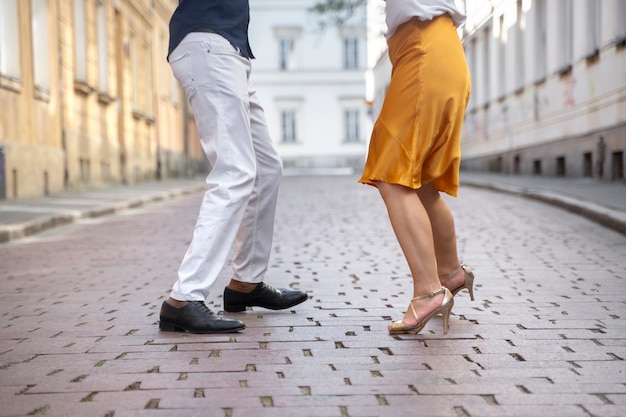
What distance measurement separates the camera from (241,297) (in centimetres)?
462

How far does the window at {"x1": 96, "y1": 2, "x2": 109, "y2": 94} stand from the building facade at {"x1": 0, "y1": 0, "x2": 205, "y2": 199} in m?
0.02

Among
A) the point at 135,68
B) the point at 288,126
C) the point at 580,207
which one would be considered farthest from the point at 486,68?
the point at 288,126

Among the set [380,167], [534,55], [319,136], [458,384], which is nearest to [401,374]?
[458,384]

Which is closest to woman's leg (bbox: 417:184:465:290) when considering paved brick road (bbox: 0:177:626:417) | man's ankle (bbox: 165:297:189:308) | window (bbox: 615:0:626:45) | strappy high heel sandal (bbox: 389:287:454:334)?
paved brick road (bbox: 0:177:626:417)

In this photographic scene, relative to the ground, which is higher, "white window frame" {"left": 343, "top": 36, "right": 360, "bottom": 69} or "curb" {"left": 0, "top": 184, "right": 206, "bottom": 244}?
"white window frame" {"left": 343, "top": 36, "right": 360, "bottom": 69}

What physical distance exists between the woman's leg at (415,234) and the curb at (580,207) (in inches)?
188

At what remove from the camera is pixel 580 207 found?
1044cm

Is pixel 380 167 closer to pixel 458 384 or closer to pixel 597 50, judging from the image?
pixel 458 384

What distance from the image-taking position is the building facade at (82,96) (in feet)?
47.7

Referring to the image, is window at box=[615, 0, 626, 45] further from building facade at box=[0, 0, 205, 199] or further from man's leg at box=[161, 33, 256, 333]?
man's leg at box=[161, 33, 256, 333]

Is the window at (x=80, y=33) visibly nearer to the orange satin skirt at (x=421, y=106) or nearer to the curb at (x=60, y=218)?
the curb at (x=60, y=218)

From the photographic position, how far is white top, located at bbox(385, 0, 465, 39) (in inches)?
157

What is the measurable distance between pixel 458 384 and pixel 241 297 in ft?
5.42

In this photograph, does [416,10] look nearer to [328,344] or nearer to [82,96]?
[328,344]
